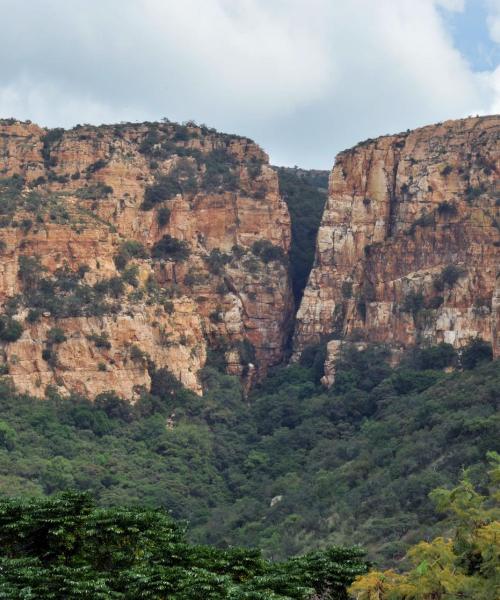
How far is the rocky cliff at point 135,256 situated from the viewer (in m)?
80.1

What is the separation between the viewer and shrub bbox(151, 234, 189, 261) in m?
89.9

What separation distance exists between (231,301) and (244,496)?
19063mm

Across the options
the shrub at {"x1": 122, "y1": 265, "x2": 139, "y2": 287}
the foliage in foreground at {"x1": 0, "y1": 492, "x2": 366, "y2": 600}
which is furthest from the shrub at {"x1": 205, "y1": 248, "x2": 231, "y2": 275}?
the foliage in foreground at {"x1": 0, "y1": 492, "x2": 366, "y2": 600}

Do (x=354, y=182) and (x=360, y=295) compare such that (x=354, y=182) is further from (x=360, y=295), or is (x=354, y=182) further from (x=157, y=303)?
(x=157, y=303)

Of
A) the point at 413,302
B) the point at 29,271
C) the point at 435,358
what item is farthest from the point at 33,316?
the point at 435,358

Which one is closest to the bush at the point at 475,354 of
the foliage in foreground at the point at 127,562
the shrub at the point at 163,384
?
the shrub at the point at 163,384

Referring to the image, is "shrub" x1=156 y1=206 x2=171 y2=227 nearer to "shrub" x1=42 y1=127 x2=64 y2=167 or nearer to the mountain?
the mountain

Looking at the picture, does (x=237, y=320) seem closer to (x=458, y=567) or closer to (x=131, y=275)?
(x=131, y=275)

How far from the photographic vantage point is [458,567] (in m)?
33.5

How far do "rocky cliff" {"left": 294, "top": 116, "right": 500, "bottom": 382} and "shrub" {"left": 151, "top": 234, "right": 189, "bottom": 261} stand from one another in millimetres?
7731

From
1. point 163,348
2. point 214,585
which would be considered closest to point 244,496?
point 163,348

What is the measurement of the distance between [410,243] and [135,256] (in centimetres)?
1590

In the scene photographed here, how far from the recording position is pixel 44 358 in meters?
78.7

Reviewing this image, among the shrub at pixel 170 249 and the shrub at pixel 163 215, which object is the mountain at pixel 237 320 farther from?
the shrub at pixel 163 215
